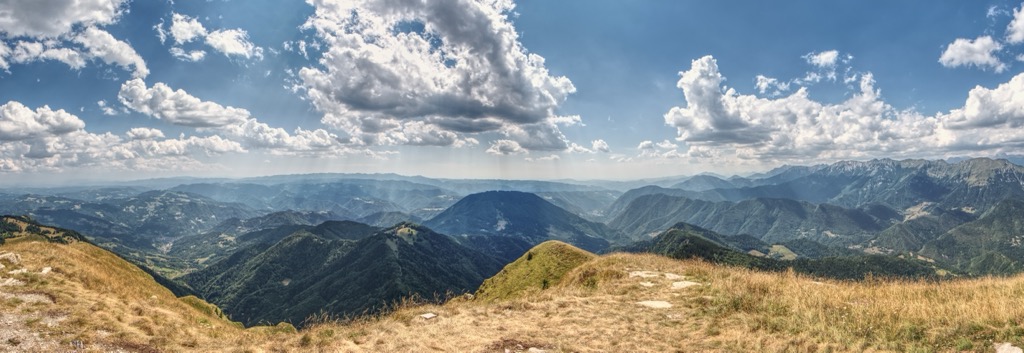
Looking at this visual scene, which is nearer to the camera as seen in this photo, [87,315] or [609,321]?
[87,315]

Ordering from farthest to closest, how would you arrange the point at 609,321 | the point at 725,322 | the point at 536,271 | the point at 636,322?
1. the point at 536,271
2. the point at 609,321
3. the point at 636,322
4. the point at 725,322

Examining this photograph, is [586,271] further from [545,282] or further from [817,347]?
[817,347]

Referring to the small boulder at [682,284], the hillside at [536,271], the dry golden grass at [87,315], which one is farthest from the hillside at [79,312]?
the hillside at [536,271]

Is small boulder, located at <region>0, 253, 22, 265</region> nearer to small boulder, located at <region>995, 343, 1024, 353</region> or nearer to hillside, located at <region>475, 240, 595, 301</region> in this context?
hillside, located at <region>475, 240, 595, 301</region>

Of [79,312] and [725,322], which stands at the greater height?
[79,312]

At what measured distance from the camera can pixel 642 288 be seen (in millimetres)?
20078

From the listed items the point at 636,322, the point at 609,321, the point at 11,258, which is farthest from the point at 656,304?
the point at 11,258

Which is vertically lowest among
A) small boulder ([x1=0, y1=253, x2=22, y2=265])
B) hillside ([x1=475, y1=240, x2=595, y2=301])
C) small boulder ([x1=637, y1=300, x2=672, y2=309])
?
hillside ([x1=475, y1=240, x2=595, y2=301])

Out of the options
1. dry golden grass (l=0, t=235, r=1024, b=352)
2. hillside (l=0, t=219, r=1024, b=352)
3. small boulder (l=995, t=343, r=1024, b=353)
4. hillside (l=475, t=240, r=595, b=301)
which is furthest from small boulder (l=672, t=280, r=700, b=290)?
hillside (l=475, t=240, r=595, b=301)

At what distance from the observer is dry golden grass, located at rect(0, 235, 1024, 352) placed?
35.8ft

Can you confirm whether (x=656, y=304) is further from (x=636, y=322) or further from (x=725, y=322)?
(x=725, y=322)

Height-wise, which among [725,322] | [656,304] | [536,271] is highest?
[725,322]

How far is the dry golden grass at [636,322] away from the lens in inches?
430

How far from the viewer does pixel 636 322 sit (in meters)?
14.8
